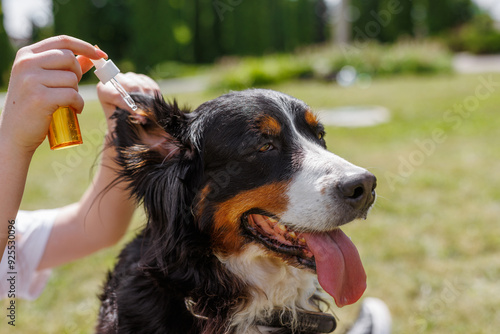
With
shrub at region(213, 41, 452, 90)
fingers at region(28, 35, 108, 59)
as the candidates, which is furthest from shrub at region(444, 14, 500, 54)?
fingers at region(28, 35, 108, 59)

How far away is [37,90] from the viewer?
62.5 inches

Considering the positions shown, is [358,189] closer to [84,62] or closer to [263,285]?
[263,285]

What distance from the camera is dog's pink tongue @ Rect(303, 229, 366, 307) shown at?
2.02 m

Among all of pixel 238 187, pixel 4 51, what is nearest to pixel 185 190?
pixel 238 187

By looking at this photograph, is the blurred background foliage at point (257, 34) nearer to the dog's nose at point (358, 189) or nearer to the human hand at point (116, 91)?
the human hand at point (116, 91)

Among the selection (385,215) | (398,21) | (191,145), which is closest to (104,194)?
(191,145)

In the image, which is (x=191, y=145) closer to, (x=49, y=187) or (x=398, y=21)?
(x=49, y=187)

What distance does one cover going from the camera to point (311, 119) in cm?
238

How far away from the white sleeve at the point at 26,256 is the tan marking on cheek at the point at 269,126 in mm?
1255

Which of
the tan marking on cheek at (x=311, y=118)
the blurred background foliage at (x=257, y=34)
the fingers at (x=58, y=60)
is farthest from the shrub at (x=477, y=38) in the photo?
the fingers at (x=58, y=60)

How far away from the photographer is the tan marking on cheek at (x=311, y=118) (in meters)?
2.36

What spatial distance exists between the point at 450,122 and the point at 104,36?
988 inches

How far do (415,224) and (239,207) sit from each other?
10.7ft

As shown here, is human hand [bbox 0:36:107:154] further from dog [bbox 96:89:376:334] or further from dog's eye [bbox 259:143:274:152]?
dog's eye [bbox 259:143:274:152]
